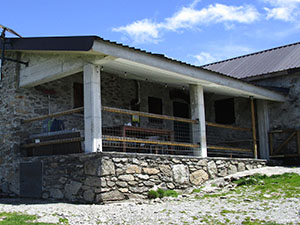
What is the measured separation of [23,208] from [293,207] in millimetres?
4974

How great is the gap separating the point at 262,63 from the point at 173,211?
1020cm

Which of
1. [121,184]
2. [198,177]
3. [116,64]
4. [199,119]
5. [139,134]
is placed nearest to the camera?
[121,184]

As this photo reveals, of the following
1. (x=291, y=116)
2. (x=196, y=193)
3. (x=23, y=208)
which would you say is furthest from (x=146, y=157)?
(x=291, y=116)

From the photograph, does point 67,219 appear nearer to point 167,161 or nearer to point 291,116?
point 167,161

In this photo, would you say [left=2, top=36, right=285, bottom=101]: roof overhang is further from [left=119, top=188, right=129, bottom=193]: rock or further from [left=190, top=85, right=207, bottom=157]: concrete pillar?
[left=119, top=188, right=129, bottom=193]: rock

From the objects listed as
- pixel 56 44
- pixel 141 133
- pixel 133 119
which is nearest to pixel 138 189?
pixel 141 133

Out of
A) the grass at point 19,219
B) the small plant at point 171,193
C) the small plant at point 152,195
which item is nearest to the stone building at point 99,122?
the small plant at point 152,195

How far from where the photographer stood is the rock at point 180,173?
9617 mm

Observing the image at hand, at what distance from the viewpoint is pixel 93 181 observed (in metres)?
8.14

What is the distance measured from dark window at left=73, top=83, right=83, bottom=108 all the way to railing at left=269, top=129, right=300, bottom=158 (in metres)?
6.47

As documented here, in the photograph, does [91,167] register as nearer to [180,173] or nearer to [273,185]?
[180,173]

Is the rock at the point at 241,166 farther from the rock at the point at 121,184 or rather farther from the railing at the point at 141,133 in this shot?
the rock at the point at 121,184

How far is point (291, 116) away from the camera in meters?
13.5

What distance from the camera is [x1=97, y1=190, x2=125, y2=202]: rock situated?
7980mm
